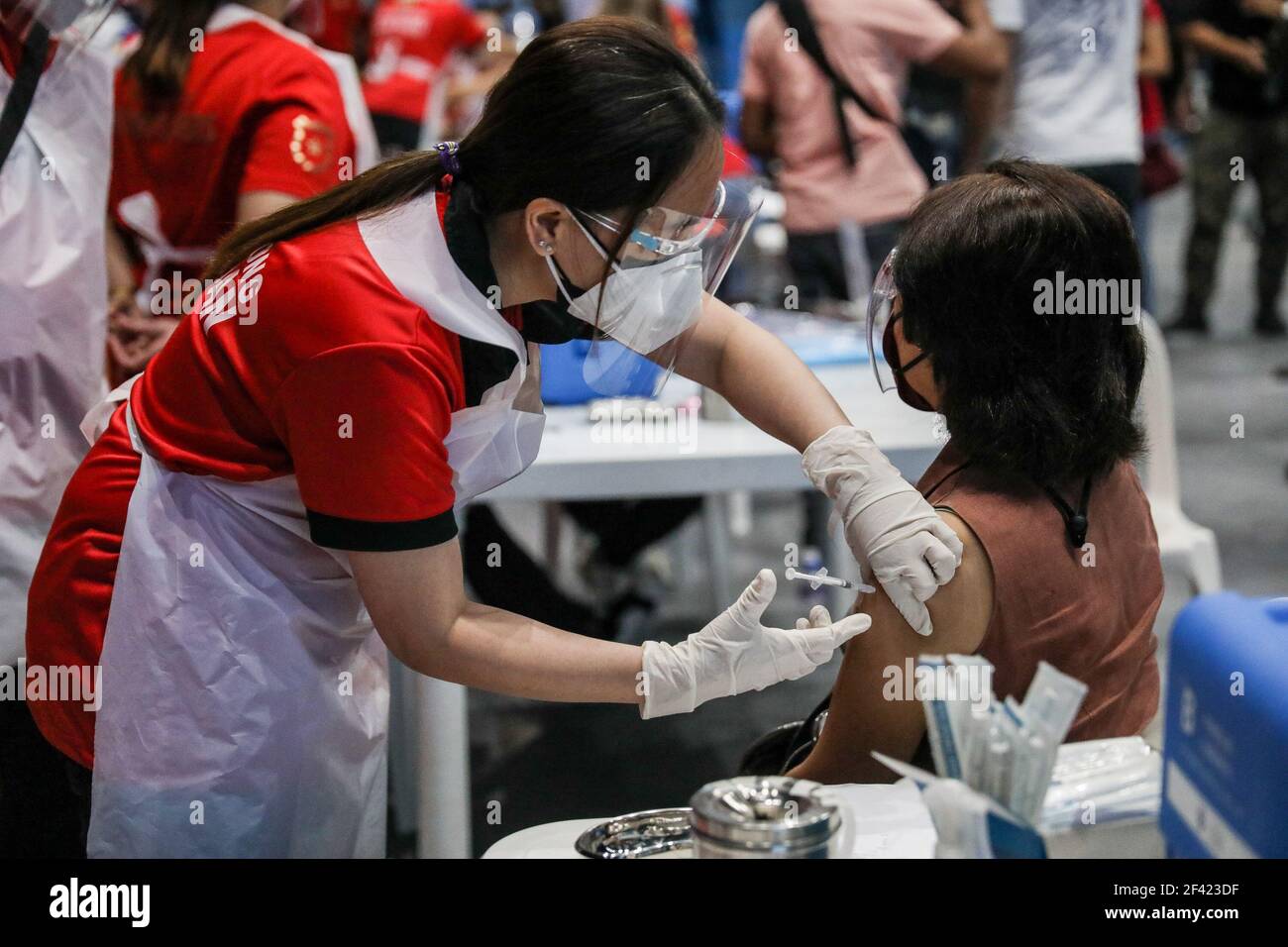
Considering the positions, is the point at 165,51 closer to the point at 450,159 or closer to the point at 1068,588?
the point at 450,159

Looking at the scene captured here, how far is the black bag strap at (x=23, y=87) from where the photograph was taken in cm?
169

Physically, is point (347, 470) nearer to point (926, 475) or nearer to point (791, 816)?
point (791, 816)

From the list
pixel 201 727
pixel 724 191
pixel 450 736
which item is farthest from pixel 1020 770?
pixel 450 736

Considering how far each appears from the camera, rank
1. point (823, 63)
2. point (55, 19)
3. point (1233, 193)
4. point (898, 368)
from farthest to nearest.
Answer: point (1233, 193), point (823, 63), point (55, 19), point (898, 368)

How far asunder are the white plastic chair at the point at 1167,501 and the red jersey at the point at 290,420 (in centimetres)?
169

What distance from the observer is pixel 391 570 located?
1143 millimetres

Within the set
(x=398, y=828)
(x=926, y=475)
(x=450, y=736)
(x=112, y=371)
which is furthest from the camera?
(x=398, y=828)

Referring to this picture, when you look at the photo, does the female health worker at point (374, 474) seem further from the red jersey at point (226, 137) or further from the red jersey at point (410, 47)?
the red jersey at point (410, 47)

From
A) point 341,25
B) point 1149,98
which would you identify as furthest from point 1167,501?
point 341,25

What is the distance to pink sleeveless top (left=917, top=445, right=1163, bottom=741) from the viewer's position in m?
1.31

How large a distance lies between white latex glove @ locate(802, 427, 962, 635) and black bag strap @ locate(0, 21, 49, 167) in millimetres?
1046

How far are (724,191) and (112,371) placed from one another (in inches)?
55.8

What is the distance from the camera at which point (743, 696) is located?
3.26 m

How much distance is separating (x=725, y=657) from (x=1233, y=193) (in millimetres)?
5420
